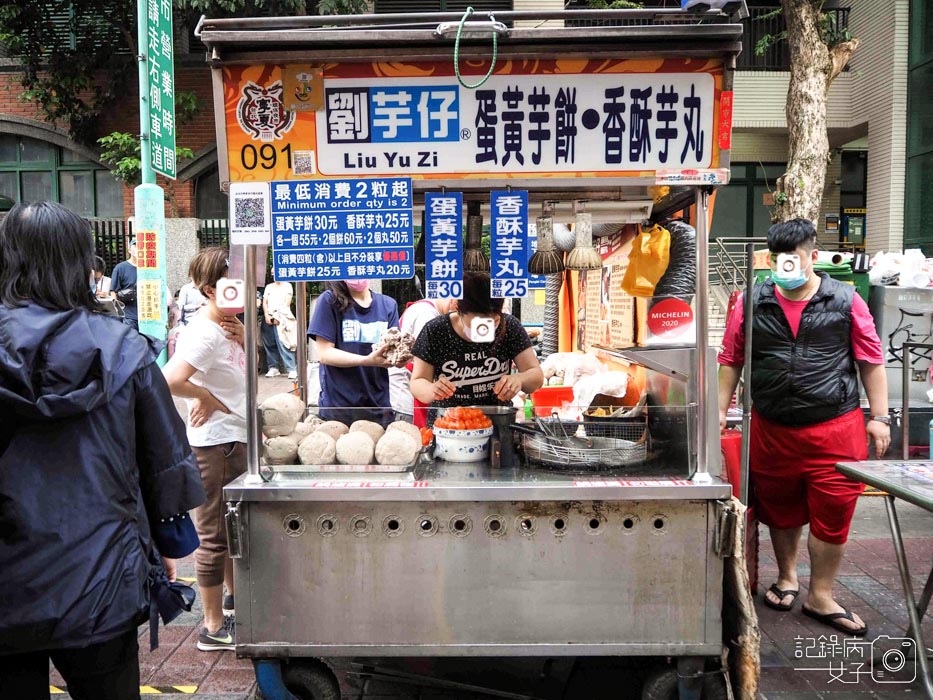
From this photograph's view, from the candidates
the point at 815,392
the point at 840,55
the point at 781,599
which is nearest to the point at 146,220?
the point at 815,392

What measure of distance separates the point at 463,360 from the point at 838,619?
2524 millimetres

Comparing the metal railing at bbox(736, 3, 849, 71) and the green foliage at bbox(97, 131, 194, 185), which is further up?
the metal railing at bbox(736, 3, 849, 71)

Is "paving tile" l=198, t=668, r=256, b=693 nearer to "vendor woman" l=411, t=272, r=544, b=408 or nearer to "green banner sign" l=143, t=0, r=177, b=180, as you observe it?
"vendor woman" l=411, t=272, r=544, b=408

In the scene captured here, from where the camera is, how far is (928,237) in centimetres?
1364

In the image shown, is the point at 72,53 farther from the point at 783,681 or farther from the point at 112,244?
the point at 783,681

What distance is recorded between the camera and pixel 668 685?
299cm

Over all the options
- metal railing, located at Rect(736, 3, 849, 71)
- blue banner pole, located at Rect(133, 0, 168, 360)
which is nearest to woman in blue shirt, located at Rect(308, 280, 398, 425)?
blue banner pole, located at Rect(133, 0, 168, 360)

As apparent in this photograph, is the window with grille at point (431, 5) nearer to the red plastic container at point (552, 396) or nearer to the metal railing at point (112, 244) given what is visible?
the metal railing at point (112, 244)

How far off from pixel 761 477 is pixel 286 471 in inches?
108

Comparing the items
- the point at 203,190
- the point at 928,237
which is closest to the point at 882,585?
the point at 928,237

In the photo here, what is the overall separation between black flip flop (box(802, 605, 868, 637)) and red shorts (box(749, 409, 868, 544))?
45 cm

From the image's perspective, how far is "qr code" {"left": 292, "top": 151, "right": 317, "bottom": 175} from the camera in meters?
2.91

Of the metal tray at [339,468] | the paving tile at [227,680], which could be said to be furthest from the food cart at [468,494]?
the paving tile at [227,680]

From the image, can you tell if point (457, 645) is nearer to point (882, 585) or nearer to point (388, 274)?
point (388, 274)
